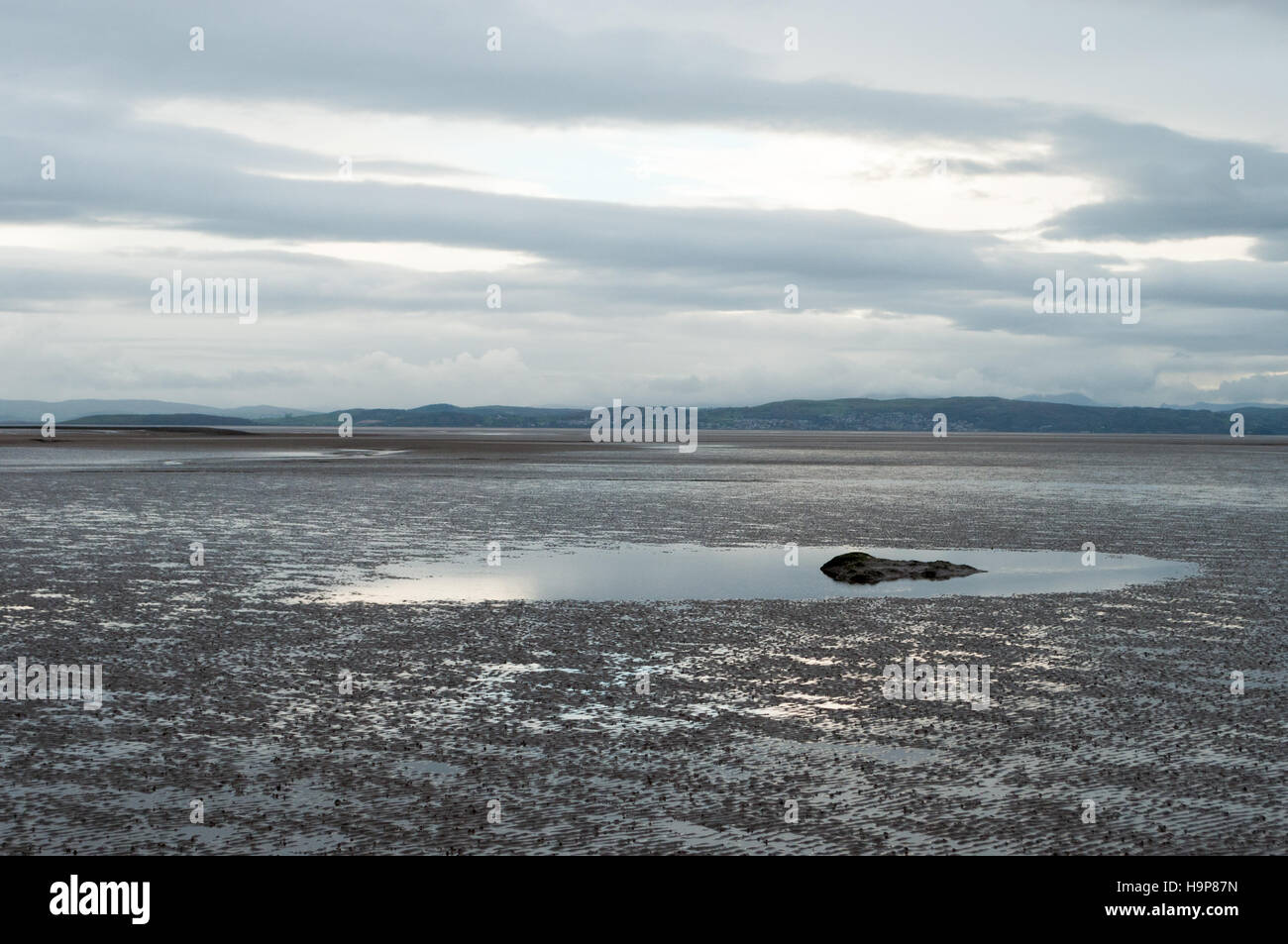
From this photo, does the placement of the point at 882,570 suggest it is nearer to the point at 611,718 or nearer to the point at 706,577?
the point at 706,577

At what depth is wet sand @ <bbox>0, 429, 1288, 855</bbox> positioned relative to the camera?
458 inches

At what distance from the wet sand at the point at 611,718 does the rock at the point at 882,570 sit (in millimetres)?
3077

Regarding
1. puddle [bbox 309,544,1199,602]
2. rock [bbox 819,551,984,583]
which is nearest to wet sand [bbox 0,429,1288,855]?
puddle [bbox 309,544,1199,602]

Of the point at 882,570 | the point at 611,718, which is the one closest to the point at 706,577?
the point at 882,570

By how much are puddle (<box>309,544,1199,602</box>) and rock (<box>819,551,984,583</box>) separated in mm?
378

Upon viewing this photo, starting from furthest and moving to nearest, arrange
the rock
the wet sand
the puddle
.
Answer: the rock
the puddle
the wet sand

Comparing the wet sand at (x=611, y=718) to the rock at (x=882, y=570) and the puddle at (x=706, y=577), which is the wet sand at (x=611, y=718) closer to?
the puddle at (x=706, y=577)

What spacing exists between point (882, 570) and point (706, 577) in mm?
4813

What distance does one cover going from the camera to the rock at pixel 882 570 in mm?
30656

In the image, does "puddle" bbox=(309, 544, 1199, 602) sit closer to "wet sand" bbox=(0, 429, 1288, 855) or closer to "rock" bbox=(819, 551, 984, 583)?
"rock" bbox=(819, 551, 984, 583)

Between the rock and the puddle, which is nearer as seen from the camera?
the puddle

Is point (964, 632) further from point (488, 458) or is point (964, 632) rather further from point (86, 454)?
point (86, 454)

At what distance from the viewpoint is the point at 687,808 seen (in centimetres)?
1219
